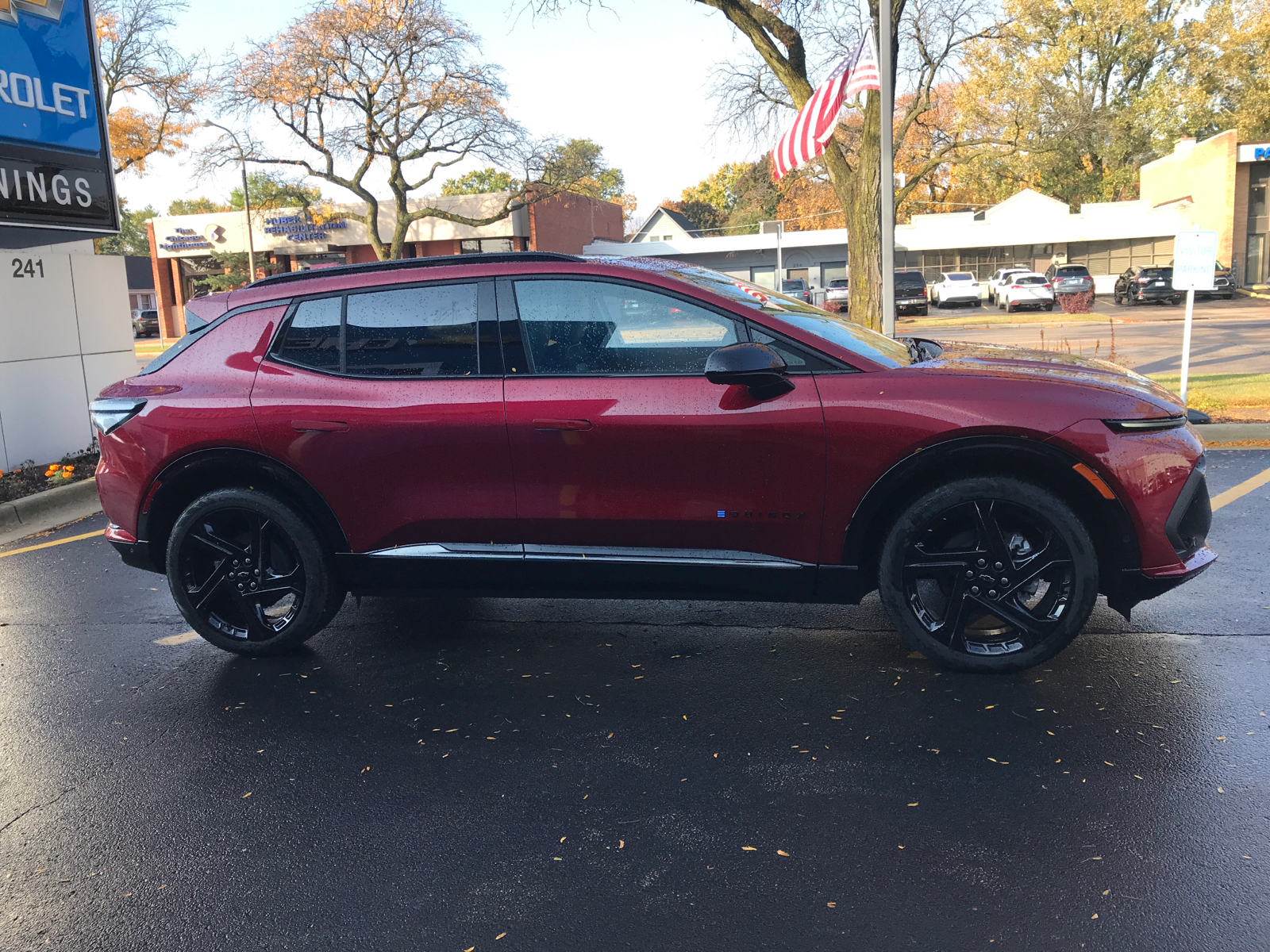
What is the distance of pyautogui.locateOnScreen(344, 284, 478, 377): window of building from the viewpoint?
4.33 meters

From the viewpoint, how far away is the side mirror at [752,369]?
3.82 m

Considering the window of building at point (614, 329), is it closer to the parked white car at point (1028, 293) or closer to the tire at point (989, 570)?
the tire at point (989, 570)

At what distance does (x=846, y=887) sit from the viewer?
2734 millimetres

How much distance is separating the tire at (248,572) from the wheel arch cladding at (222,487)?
0.20ft

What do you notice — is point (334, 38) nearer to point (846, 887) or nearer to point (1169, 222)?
point (846, 887)

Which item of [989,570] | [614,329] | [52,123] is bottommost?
[989,570]

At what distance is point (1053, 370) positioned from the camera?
4.16m

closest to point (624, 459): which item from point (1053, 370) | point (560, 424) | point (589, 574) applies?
point (560, 424)

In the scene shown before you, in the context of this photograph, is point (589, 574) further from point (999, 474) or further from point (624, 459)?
point (999, 474)

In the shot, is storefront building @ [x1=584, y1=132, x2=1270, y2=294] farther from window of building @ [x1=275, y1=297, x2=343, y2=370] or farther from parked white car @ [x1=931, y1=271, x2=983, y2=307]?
window of building @ [x1=275, y1=297, x2=343, y2=370]

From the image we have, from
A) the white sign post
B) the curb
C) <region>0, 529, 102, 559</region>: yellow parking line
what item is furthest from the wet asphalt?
the white sign post

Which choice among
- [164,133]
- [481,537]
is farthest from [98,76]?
[164,133]

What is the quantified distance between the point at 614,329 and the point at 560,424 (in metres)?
0.47

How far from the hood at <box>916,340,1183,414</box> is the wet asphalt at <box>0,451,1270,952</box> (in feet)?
3.80
